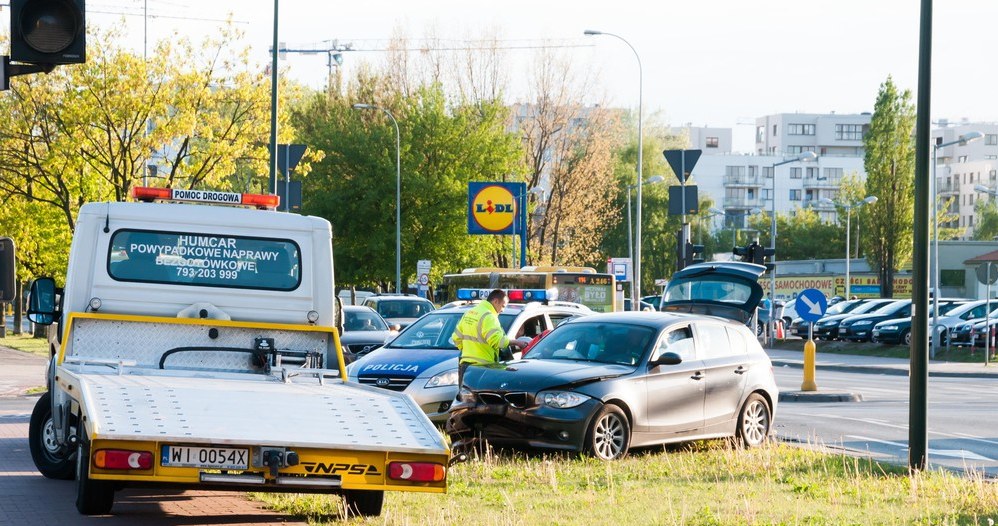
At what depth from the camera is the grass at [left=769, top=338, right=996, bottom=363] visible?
1626 inches

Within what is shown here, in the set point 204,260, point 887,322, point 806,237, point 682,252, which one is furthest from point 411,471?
point 806,237

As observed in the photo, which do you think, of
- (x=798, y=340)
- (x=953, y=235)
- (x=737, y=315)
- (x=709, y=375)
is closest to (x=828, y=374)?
(x=737, y=315)

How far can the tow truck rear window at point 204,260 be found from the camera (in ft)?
36.0

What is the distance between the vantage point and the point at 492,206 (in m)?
50.6

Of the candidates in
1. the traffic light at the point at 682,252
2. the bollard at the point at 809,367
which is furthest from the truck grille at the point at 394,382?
the traffic light at the point at 682,252

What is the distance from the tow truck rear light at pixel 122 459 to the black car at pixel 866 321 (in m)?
42.7

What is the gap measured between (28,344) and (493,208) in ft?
52.8

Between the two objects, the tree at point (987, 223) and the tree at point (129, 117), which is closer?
the tree at point (129, 117)

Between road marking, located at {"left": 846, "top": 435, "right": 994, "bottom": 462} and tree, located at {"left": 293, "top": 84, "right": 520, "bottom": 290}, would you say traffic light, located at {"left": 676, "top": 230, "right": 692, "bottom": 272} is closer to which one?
road marking, located at {"left": 846, "top": 435, "right": 994, "bottom": 462}

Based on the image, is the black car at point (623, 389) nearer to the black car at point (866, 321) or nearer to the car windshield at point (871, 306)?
the black car at point (866, 321)

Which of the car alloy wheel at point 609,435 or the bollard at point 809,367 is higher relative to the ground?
the car alloy wheel at point 609,435

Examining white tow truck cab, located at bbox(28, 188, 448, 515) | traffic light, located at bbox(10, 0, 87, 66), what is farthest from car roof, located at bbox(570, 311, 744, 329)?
traffic light, located at bbox(10, 0, 87, 66)

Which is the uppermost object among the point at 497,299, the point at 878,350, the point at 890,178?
the point at 890,178

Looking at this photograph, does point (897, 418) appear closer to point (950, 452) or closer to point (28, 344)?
point (950, 452)
